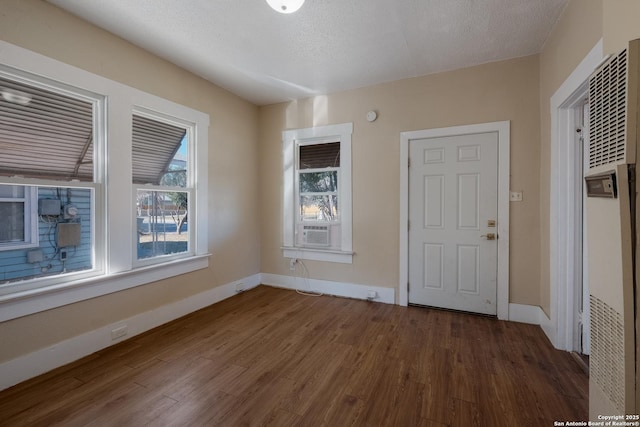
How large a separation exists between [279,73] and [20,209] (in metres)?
2.69

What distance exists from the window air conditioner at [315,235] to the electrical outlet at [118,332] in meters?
2.27

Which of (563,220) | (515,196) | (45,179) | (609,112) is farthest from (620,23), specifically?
(45,179)

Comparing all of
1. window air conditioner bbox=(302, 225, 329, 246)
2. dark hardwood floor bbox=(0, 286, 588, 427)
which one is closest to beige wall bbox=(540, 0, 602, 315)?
dark hardwood floor bbox=(0, 286, 588, 427)

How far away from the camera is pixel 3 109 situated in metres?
1.94

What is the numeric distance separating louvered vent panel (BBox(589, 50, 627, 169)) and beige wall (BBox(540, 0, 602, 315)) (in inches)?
28.3

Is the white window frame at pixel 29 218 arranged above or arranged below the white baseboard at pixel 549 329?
above

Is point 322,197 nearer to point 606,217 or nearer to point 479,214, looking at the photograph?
point 479,214

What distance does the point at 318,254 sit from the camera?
391 cm

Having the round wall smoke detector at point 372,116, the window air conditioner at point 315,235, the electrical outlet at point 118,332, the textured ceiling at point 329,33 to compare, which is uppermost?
the textured ceiling at point 329,33

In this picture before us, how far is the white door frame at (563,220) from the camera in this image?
7.44 feet

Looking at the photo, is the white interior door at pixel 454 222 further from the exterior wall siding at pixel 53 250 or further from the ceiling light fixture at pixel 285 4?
the exterior wall siding at pixel 53 250

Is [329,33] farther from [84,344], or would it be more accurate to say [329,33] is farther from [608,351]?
[84,344]

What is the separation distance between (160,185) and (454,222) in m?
3.34

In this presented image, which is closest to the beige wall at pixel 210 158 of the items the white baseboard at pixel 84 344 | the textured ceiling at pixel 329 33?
the white baseboard at pixel 84 344
